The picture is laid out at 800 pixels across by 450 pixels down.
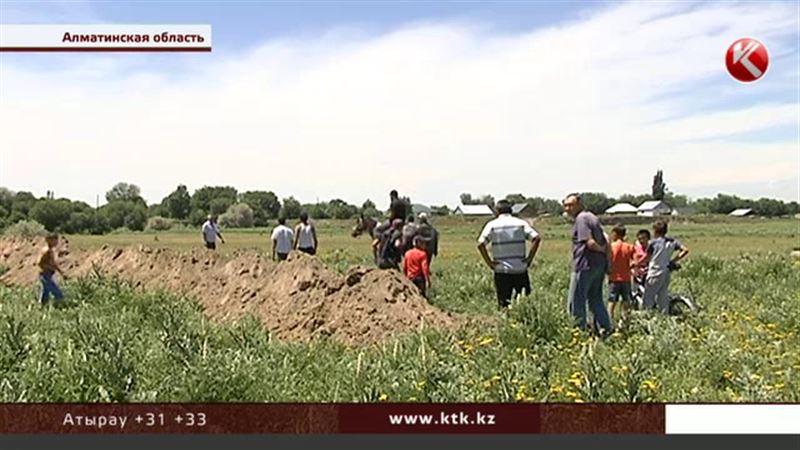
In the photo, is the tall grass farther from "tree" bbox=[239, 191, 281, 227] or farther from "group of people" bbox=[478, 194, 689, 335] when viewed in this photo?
"tree" bbox=[239, 191, 281, 227]

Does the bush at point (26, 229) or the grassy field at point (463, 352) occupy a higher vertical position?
the bush at point (26, 229)

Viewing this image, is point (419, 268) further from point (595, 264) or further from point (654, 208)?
point (654, 208)

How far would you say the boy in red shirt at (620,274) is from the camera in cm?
713

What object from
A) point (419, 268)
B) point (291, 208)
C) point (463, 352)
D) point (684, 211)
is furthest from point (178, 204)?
point (419, 268)

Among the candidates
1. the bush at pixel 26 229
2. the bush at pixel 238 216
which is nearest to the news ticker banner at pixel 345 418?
the bush at pixel 238 216

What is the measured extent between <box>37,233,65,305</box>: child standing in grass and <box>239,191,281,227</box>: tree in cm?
143

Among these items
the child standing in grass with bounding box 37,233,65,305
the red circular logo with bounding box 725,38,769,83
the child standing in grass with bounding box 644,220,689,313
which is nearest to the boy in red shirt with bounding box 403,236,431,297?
the child standing in grass with bounding box 644,220,689,313

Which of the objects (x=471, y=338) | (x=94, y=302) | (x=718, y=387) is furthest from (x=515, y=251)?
(x=94, y=302)

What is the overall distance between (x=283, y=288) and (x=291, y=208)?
175 inches

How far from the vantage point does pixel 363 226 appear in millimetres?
4992

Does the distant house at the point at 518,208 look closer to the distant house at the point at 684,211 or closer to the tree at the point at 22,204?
the distant house at the point at 684,211

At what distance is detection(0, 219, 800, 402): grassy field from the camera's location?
148 inches

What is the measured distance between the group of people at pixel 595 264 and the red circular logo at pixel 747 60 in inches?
63.0

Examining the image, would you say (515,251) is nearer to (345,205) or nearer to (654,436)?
(345,205)
